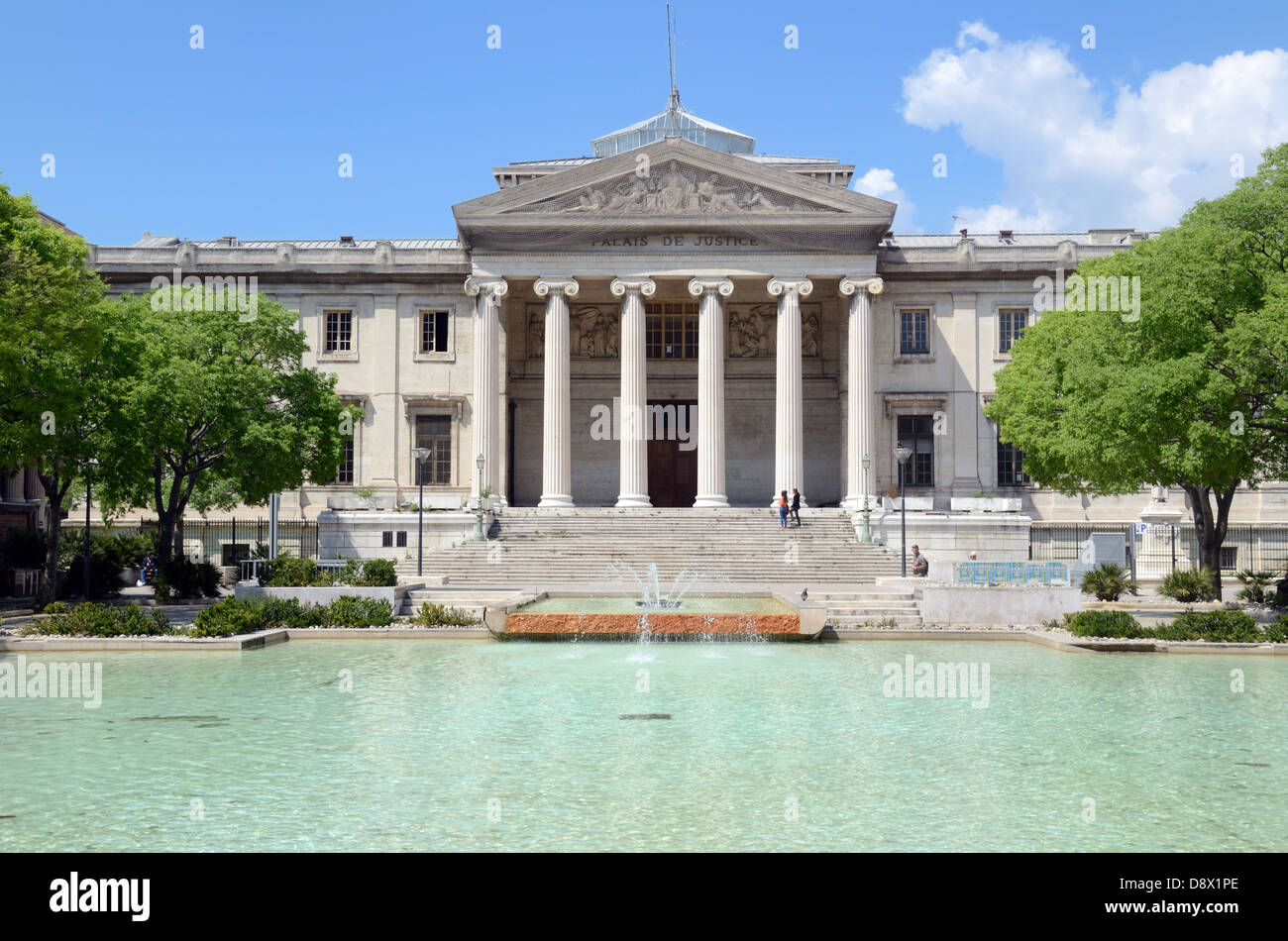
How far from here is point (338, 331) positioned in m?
53.9

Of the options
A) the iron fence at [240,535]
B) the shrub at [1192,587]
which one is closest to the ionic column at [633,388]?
the iron fence at [240,535]

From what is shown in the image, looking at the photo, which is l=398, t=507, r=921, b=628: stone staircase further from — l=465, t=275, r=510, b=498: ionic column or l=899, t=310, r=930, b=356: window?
l=899, t=310, r=930, b=356: window

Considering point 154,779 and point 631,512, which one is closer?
point 154,779

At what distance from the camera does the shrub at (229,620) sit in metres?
23.1

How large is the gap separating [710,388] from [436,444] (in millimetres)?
14236

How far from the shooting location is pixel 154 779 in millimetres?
10906

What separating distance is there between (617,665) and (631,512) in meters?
25.0

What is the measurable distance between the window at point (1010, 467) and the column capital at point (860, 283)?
1078cm

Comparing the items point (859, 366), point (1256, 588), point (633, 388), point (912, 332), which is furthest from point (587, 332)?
point (1256, 588)

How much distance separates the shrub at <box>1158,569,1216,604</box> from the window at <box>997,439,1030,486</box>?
18.4 metres

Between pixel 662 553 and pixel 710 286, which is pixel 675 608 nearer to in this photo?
pixel 662 553
